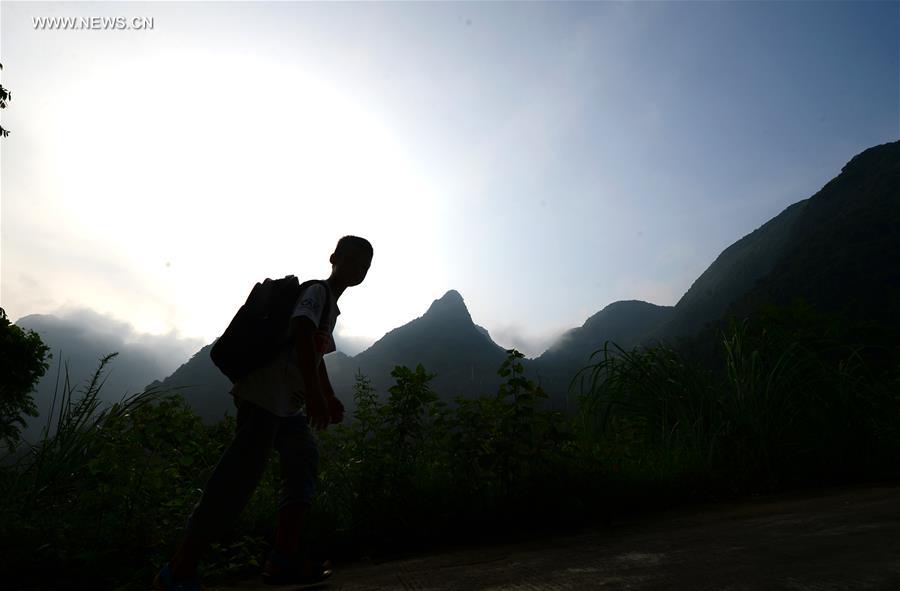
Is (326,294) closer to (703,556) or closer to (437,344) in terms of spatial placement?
(703,556)

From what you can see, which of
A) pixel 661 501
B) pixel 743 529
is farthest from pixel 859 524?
pixel 661 501

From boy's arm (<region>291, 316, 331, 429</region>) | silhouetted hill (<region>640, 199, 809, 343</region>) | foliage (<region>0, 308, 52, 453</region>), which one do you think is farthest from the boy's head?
silhouetted hill (<region>640, 199, 809, 343</region>)

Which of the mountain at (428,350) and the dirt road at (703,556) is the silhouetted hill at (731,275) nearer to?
the mountain at (428,350)

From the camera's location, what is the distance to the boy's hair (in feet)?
8.49

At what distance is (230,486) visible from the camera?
199cm

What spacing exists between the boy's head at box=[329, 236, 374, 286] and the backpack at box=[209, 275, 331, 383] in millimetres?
270

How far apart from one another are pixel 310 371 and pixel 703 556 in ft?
5.50

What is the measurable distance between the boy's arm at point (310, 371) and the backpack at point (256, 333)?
3.9 inches

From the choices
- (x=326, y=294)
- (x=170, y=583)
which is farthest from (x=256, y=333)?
(x=170, y=583)

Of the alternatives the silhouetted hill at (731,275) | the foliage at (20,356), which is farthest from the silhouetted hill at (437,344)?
the foliage at (20,356)

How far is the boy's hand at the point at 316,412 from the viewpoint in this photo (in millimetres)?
2107

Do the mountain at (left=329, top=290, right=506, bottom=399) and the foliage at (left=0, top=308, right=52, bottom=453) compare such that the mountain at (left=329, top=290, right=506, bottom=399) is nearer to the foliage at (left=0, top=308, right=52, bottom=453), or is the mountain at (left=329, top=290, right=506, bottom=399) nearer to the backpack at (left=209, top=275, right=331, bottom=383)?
the foliage at (left=0, top=308, right=52, bottom=453)

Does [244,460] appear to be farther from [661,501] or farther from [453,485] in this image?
[661,501]

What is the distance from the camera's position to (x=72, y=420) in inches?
126
